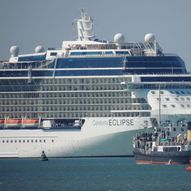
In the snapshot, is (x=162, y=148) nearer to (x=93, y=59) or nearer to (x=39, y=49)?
(x=93, y=59)

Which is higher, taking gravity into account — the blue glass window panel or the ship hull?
the blue glass window panel

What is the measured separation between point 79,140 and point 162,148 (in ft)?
→ 37.1

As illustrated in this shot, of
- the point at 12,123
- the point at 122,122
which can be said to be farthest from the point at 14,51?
the point at 122,122

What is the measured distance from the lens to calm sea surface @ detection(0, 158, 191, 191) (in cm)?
11600

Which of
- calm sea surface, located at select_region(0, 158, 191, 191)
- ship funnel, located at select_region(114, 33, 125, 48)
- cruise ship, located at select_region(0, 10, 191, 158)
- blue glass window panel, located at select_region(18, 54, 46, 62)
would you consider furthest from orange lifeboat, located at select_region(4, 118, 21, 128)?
ship funnel, located at select_region(114, 33, 125, 48)

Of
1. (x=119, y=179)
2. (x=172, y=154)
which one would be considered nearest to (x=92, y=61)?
(x=172, y=154)

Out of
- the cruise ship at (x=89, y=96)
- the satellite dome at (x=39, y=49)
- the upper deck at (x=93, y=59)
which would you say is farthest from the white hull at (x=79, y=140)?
the satellite dome at (x=39, y=49)

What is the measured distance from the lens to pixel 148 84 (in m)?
146

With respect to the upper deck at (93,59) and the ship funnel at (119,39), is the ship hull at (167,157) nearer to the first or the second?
the upper deck at (93,59)

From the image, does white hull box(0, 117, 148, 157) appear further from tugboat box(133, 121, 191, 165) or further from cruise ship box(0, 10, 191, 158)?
tugboat box(133, 121, 191, 165)

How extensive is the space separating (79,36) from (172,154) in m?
18.5

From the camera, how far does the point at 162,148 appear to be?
138m

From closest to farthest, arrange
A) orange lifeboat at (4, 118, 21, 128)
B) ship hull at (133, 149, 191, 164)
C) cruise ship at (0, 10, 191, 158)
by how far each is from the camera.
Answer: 1. ship hull at (133, 149, 191, 164)
2. cruise ship at (0, 10, 191, 158)
3. orange lifeboat at (4, 118, 21, 128)

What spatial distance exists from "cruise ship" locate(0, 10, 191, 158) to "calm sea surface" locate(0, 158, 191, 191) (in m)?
1.74
